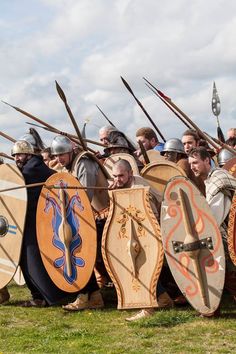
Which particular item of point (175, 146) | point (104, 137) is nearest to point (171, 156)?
point (175, 146)

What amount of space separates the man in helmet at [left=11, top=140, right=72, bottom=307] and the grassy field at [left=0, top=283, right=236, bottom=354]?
30 cm

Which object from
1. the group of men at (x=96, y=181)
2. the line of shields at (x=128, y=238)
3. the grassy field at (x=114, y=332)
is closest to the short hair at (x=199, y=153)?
the group of men at (x=96, y=181)

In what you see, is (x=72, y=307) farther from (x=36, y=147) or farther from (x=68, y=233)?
→ (x=36, y=147)

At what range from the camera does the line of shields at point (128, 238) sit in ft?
18.3

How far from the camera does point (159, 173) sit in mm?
6871

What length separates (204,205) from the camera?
5586mm

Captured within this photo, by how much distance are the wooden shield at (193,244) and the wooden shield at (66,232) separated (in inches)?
33.5

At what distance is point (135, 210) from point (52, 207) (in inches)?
38.9

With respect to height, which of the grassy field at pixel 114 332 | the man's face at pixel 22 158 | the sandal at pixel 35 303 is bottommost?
the grassy field at pixel 114 332

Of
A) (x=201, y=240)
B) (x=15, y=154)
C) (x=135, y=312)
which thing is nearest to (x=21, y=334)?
(x=135, y=312)

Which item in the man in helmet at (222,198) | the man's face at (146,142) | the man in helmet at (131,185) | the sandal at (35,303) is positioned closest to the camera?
the man in helmet at (222,198)

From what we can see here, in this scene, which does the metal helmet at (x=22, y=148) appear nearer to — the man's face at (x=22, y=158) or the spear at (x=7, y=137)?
the man's face at (x=22, y=158)

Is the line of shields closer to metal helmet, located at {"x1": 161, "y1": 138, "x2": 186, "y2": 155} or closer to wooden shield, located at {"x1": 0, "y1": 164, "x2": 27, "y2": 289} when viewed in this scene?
wooden shield, located at {"x1": 0, "y1": 164, "x2": 27, "y2": 289}

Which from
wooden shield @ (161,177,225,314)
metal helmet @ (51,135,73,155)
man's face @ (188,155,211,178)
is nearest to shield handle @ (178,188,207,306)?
wooden shield @ (161,177,225,314)
